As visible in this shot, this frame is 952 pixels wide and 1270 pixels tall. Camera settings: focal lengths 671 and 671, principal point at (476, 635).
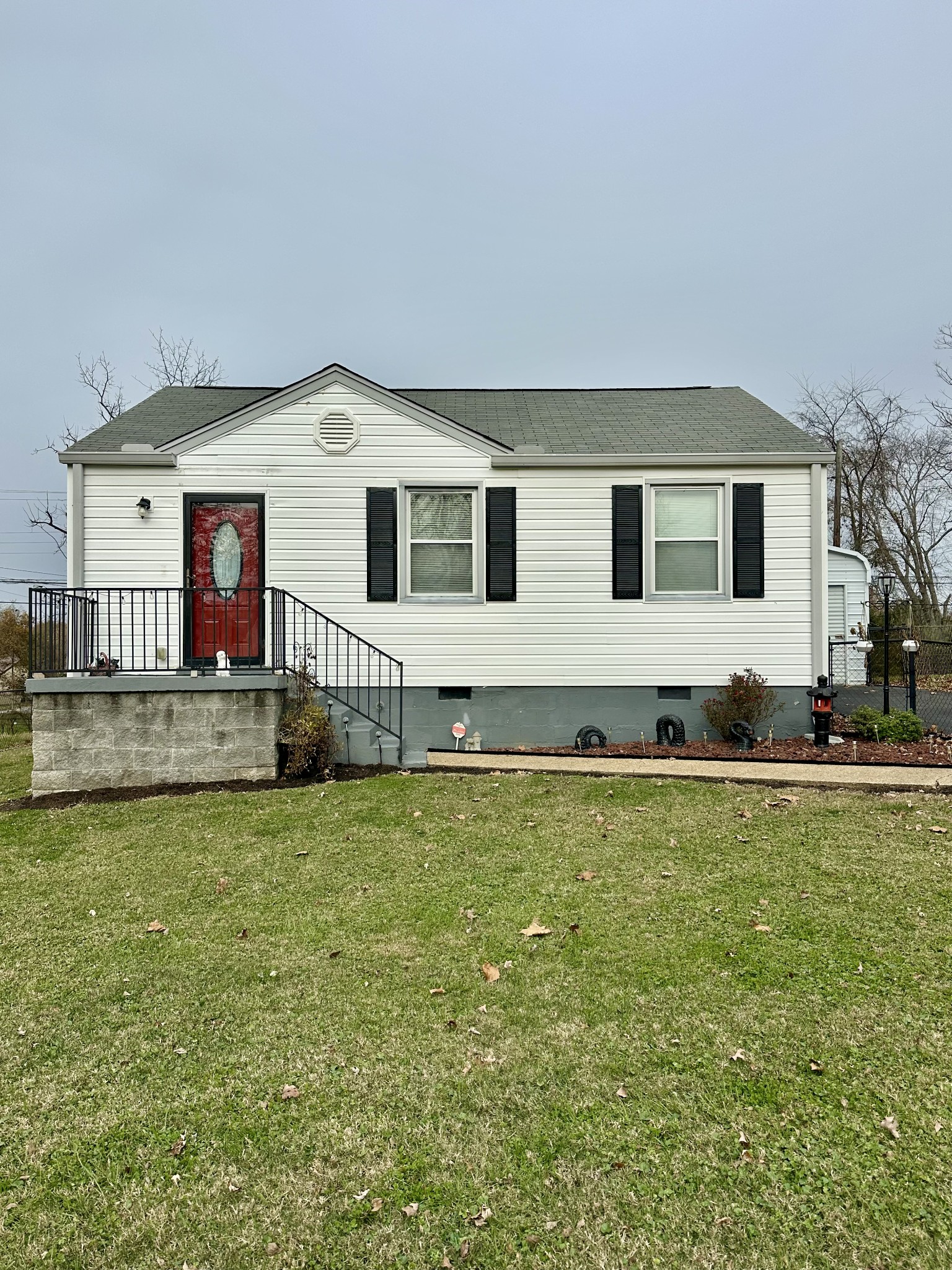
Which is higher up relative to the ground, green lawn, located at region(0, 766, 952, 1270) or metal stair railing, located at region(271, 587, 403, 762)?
metal stair railing, located at region(271, 587, 403, 762)

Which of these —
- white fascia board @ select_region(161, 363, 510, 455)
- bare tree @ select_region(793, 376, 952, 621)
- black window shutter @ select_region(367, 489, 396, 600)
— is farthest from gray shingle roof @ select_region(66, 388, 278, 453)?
bare tree @ select_region(793, 376, 952, 621)

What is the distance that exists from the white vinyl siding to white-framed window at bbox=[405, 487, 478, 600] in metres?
0.13

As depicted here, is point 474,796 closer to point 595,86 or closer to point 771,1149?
point 771,1149

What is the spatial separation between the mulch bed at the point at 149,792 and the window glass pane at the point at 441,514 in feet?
11.3

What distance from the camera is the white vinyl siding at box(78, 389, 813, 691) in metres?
8.86

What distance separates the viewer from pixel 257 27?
43.0 feet

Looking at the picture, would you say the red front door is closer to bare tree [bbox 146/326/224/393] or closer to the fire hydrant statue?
the fire hydrant statue

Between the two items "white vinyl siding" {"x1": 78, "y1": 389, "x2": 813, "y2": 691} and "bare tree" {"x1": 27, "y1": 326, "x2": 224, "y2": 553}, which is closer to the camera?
"white vinyl siding" {"x1": 78, "y1": 389, "x2": 813, "y2": 691}

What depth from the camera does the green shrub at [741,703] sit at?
8.69 meters


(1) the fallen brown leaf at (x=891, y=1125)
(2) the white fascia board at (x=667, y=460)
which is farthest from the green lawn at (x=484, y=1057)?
(2) the white fascia board at (x=667, y=460)

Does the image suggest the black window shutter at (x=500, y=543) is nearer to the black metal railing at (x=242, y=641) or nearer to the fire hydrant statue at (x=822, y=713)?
the black metal railing at (x=242, y=641)

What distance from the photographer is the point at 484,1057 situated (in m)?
2.55

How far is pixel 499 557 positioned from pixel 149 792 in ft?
16.3

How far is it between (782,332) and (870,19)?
12.5 m
